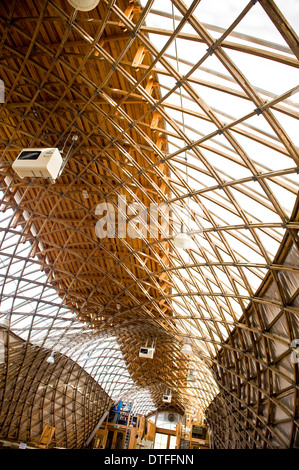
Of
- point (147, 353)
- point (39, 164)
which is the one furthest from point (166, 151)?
point (147, 353)

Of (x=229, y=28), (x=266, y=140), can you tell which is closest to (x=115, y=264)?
(x=266, y=140)

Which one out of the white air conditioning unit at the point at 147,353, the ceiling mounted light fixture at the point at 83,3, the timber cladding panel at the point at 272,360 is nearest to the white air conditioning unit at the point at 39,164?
the ceiling mounted light fixture at the point at 83,3

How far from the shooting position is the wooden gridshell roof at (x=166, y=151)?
1121cm

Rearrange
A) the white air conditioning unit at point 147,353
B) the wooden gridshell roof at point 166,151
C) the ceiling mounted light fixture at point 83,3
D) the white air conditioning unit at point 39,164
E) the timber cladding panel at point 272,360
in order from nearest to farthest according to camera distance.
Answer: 1. the ceiling mounted light fixture at point 83,3
2. the wooden gridshell roof at point 166,151
3. the white air conditioning unit at point 39,164
4. the timber cladding panel at point 272,360
5. the white air conditioning unit at point 147,353

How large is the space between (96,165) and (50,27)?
913cm

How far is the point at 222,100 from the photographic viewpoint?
13.3 metres

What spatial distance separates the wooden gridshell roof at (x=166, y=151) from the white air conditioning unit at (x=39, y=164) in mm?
5561

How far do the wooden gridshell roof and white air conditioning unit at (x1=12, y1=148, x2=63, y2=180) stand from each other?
5561mm

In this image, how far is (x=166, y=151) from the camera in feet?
62.7

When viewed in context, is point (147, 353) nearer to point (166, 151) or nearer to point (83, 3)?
point (166, 151)

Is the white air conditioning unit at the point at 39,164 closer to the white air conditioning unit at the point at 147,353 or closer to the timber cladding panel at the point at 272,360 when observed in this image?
the timber cladding panel at the point at 272,360

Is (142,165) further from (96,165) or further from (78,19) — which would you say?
(78,19)

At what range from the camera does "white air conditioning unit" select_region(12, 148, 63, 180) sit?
12500 millimetres

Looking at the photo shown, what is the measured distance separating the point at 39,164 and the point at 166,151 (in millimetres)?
8984
